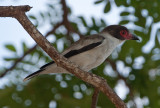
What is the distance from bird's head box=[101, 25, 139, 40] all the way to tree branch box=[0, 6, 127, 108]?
2.20 m

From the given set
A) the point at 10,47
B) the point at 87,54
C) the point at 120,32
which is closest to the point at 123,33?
the point at 120,32

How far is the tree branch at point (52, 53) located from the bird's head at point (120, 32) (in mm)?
2203

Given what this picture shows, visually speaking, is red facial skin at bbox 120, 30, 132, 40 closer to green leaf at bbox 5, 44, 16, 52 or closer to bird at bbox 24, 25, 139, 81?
bird at bbox 24, 25, 139, 81

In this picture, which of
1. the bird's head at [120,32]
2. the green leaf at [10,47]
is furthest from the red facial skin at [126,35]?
the green leaf at [10,47]

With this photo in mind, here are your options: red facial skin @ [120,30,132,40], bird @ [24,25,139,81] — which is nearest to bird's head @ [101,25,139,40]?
red facial skin @ [120,30,132,40]

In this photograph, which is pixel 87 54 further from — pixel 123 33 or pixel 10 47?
pixel 10 47

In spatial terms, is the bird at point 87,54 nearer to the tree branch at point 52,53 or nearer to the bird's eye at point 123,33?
the bird's eye at point 123,33

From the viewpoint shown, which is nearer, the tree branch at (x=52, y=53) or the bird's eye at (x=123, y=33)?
the tree branch at (x=52, y=53)

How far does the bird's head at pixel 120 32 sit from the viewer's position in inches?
259

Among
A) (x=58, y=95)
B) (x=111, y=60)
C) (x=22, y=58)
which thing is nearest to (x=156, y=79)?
(x=111, y=60)

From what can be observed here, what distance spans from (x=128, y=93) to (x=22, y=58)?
2401 mm

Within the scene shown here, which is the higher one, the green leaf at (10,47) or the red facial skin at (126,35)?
the red facial skin at (126,35)

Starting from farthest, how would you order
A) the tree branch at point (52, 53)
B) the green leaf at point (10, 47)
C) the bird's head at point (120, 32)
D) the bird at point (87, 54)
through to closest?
the green leaf at point (10, 47)
the bird's head at point (120, 32)
the bird at point (87, 54)
the tree branch at point (52, 53)

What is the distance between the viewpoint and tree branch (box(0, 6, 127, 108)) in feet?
14.6
